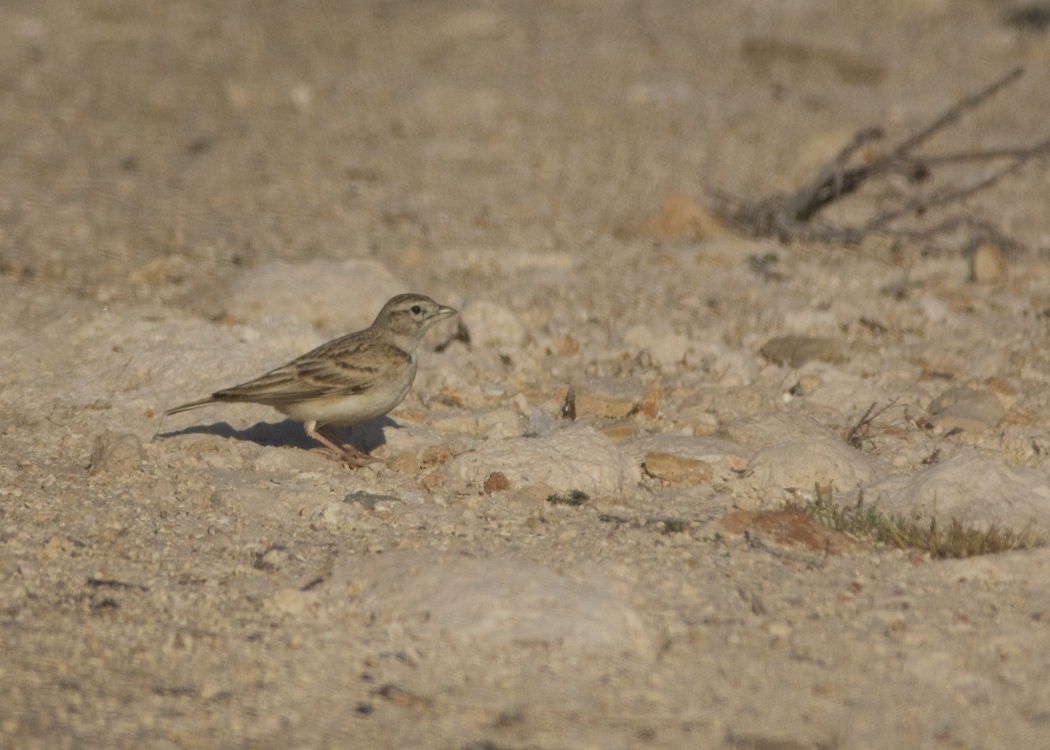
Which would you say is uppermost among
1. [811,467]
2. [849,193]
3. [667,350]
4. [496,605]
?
[849,193]

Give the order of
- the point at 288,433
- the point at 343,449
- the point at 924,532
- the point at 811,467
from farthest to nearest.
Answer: the point at 288,433 → the point at 343,449 → the point at 811,467 → the point at 924,532

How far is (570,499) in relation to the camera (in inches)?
214

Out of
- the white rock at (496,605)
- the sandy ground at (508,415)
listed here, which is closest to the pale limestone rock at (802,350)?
the sandy ground at (508,415)

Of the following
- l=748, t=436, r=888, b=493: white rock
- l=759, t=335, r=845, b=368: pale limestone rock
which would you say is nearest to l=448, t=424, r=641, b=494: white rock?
l=748, t=436, r=888, b=493: white rock

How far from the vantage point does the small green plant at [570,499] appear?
5.41 m

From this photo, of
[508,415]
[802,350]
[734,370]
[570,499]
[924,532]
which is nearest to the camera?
[924,532]

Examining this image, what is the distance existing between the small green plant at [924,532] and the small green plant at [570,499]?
1.02 m

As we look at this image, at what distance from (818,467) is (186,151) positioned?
7.82m

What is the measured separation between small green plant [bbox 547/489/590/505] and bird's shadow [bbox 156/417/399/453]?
1.30 metres

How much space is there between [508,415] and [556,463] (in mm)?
931

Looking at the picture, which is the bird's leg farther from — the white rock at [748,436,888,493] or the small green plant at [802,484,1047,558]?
the small green plant at [802,484,1047,558]

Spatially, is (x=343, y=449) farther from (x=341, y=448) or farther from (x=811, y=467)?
(x=811, y=467)

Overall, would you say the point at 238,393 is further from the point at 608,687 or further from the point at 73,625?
the point at 608,687

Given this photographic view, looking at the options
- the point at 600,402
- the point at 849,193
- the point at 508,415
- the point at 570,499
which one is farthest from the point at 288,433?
the point at 849,193
